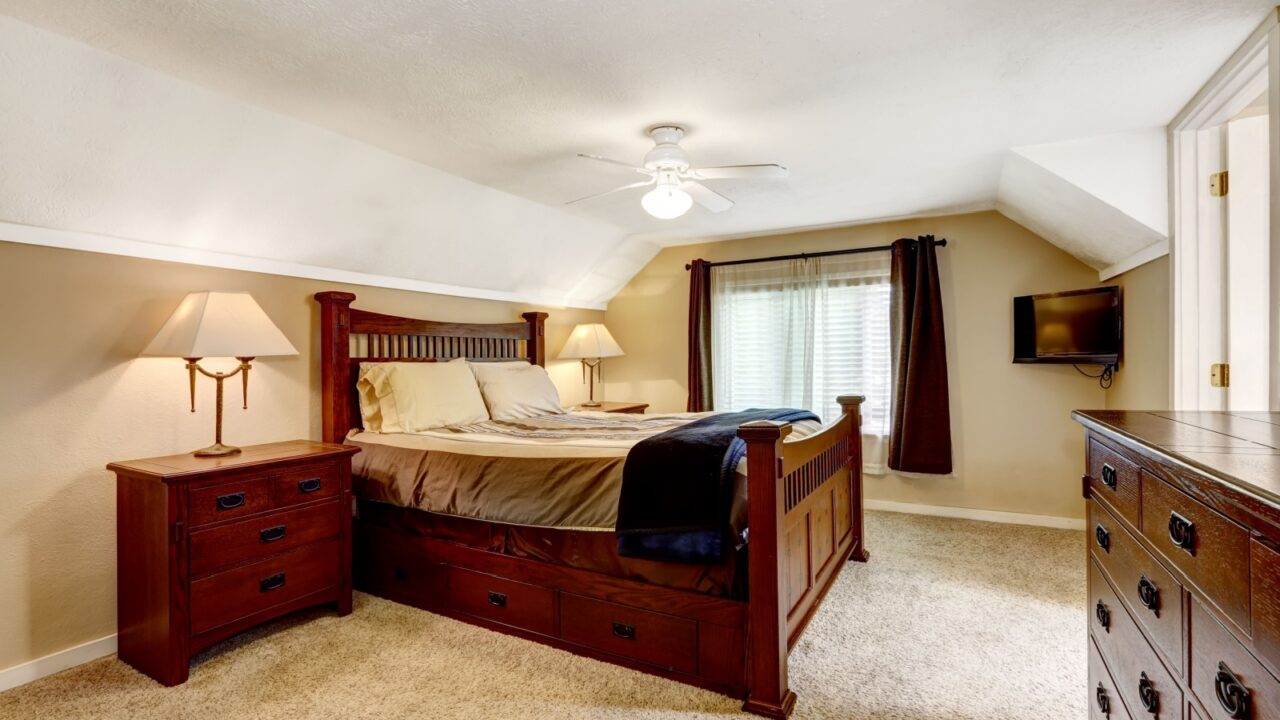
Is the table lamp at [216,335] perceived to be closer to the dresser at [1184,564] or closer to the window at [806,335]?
the dresser at [1184,564]

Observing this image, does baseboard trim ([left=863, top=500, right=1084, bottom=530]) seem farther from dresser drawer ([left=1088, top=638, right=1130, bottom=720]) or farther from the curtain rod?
dresser drawer ([left=1088, top=638, right=1130, bottom=720])

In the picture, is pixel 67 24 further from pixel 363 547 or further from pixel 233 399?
pixel 363 547

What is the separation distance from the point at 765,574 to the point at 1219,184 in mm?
2648

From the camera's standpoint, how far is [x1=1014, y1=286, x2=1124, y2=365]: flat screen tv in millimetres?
3709

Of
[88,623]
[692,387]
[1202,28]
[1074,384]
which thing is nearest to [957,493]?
[1074,384]

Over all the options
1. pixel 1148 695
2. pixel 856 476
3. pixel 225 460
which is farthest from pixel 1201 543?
pixel 225 460

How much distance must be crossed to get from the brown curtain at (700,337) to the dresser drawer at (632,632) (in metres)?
3.00

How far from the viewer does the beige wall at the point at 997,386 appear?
4215 mm

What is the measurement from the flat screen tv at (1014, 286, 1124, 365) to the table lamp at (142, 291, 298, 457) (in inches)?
175

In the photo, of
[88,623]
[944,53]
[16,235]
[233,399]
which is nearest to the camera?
[944,53]

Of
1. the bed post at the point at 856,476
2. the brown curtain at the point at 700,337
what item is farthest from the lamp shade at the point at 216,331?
the brown curtain at the point at 700,337

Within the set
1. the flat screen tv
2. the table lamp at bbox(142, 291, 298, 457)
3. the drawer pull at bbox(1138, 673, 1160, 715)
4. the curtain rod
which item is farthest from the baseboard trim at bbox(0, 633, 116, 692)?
the flat screen tv

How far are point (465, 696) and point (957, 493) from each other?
381cm

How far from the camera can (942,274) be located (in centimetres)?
456
